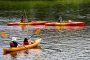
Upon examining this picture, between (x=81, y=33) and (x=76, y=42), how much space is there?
25.8 ft

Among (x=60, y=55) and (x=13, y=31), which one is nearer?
(x=60, y=55)

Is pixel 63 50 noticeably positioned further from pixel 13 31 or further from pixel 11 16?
pixel 11 16

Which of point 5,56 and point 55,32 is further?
point 55,32

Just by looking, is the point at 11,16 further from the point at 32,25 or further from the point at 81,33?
the point at 81,33

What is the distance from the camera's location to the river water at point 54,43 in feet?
137

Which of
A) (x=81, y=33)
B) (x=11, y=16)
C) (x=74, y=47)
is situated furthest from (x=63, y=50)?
(x=11, y=16)

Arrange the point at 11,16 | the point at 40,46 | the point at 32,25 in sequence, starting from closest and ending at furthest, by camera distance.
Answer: the point at 40,46 < the point at 32,25 < the point at 11,16

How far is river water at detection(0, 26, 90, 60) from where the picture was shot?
137ft

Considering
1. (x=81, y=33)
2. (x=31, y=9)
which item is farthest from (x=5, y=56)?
(x=31, y=9)

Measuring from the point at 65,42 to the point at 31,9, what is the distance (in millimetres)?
53096

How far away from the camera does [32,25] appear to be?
67.3 m

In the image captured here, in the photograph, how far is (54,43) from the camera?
49531 millimetres

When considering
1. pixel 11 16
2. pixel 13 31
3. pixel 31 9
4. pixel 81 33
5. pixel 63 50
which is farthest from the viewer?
pixel 31 9

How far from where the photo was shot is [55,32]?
59281 millimetres
